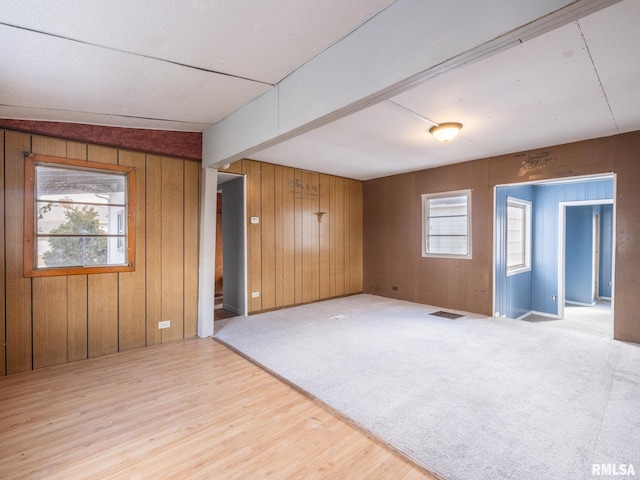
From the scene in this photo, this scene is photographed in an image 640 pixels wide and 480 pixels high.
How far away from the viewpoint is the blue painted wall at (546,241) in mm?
5871

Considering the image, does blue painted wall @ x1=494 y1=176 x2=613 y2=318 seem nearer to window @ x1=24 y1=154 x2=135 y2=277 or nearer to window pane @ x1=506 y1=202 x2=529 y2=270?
window pane @ x1=506 y1=202 x2=529 y2=270

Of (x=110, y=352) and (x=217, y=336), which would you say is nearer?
(x=110, y=352)

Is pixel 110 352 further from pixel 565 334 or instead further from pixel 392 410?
pixel 565 334

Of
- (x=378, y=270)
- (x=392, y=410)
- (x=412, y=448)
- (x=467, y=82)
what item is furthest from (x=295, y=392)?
(x=378, y=270)

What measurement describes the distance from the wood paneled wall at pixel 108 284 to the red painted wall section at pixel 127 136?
7 centimetres

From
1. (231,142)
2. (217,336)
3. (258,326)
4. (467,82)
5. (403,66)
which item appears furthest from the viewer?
(258,326)

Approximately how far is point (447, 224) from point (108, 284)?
17.2ft

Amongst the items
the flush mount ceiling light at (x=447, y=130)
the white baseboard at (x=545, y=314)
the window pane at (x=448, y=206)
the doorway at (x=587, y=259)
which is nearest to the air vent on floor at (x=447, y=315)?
the window pane at (x=448, y=206)

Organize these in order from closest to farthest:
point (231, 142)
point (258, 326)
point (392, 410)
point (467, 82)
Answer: point (392, 410) → point (467, 82) → point (231, 142) → point (258, 326)

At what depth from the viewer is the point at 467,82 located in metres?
2.50

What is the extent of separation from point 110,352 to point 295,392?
229cm

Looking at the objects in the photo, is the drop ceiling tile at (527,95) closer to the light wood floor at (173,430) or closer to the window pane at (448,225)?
the window pane at (448,225)

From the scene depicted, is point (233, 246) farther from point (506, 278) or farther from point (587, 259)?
point (587, 259)

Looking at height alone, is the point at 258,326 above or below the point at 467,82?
below
